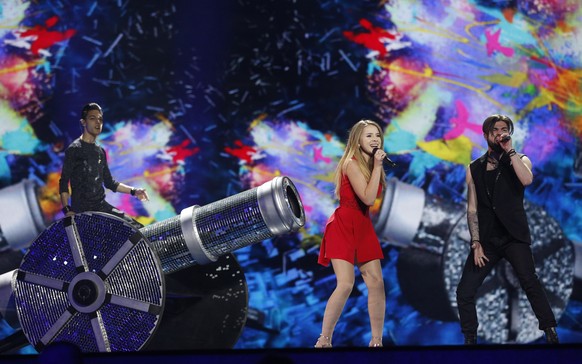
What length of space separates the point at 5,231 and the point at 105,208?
4.11 feet

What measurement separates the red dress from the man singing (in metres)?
0.55

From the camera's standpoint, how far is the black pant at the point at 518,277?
454cm

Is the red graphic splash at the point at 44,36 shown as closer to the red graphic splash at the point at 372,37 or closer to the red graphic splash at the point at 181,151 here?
the red graphic splash at the point at 181,151

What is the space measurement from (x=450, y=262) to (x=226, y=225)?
245cm

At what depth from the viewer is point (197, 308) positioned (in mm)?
5117

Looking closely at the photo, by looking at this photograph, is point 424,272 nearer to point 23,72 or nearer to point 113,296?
point 113,296

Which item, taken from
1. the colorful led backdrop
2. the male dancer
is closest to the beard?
the colorful led backdrop

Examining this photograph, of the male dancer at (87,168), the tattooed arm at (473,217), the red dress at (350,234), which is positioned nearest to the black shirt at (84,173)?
the male dancer at (87,168)

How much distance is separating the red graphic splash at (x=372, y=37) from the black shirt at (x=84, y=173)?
2.21 m

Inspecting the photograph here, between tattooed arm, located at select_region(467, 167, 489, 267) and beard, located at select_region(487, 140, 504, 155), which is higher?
beard, located at select_region(487, 140, 504, 155)

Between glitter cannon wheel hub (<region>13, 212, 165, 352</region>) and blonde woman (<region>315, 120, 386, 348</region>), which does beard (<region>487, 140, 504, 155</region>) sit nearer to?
blonde woman (<region>315, 120, 386, 348</region>)

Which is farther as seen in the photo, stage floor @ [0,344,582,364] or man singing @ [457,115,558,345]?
man singing @ [457,115,558,345]

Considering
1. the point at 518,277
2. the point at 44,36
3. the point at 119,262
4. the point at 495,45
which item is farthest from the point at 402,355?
the point at 44,36

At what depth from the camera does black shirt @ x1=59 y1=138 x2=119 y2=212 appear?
5.52 metres
